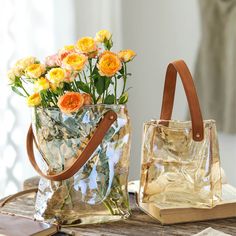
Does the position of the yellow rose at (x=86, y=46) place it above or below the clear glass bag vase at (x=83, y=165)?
above

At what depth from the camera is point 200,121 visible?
999 mm

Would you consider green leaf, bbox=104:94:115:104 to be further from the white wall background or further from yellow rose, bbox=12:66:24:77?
the white wall background

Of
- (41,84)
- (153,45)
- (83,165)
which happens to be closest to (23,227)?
(83,165)

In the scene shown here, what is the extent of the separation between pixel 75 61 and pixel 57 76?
0.05 metres

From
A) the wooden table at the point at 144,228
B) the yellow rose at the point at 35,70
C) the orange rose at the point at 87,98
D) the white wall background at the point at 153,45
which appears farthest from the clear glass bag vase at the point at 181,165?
the white wall background at the point at 153,45

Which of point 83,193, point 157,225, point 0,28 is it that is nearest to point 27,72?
point 83,193

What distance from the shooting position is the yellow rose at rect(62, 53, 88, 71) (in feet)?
3.18

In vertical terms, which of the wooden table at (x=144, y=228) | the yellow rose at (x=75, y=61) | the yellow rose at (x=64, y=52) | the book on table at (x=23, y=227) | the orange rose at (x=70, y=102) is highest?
the yellow rose at (x=64, y=52)

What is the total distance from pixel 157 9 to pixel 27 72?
1.40 metres

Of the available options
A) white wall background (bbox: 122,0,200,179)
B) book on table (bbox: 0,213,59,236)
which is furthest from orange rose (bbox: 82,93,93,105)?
white wall background (bbox: 122,0,200,179)

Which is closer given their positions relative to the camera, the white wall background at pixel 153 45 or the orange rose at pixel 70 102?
the orange rose at pixel 70 102

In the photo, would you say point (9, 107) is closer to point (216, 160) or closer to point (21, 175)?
point (21, 175)

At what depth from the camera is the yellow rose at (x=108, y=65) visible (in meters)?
0.98

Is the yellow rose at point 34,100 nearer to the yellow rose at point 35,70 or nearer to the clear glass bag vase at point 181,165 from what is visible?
the yellow rose at point 35,70
